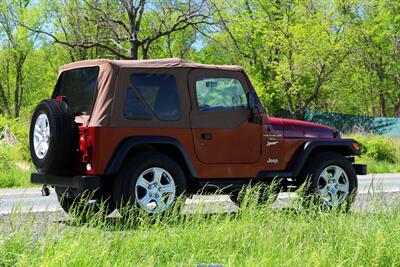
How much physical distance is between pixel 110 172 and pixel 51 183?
90cm

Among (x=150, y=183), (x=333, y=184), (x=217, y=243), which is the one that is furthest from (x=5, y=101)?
(x=217, y=243)

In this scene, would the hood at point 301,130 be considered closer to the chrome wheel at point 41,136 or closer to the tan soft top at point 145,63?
the tan soft top at point 145,63

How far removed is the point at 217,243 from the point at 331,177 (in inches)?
143

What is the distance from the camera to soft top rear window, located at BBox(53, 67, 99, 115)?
296 inches

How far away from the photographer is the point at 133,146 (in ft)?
23.3

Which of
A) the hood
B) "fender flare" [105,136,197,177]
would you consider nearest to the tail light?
"fender flare" [105,136,197,177]

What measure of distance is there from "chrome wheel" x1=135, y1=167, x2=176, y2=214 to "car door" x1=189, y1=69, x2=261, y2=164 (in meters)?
0.61

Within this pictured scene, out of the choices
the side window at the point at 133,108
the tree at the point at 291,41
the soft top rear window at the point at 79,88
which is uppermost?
the tree at the point at 291,41

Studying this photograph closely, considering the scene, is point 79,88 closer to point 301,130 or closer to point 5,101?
point 301,130

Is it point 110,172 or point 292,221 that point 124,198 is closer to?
point 110,172

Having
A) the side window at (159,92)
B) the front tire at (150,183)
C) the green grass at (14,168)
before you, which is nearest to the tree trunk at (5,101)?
the green grass at (14,168)

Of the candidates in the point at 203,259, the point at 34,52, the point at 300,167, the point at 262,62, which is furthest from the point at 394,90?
the point at 203,259

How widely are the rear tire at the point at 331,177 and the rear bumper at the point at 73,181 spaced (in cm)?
289

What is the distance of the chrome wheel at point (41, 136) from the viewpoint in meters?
7.27
